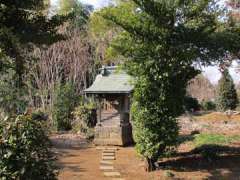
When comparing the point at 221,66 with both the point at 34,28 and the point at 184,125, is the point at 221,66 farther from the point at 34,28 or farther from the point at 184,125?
the point at 184,125

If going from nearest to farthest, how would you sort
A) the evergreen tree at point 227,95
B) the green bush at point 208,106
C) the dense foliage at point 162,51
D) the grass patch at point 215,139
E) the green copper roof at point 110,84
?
the dense foliage at point 162,51
the grass patch at point 215,139
the green copper roof at point 110,84
the evergreen tree at point 227,95
the green bush at point 208,106

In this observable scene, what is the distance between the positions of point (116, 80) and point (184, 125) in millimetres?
4390

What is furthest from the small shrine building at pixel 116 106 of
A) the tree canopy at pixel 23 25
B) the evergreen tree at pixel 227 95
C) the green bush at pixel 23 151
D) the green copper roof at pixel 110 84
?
the evergreen tree at pixel 227 95

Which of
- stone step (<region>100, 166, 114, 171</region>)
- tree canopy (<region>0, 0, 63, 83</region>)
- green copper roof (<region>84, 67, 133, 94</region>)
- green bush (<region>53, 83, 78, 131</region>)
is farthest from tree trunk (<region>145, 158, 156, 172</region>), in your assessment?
green bush (<region>53, 83, 78, 131</region>)

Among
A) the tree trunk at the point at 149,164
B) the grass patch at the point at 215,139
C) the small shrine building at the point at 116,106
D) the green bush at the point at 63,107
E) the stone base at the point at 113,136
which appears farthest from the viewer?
the green bush at the point at 63,107

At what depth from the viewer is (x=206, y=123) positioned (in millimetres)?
18000

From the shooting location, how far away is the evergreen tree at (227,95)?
76.6 feet

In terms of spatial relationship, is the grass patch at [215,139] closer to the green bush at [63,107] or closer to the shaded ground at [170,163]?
the shaded ground at [170,163]

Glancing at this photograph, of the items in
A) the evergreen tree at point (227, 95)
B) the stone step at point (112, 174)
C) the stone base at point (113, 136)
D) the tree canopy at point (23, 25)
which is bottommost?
the stone step at point (112, 174)

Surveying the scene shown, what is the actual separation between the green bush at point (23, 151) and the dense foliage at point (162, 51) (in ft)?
14.9

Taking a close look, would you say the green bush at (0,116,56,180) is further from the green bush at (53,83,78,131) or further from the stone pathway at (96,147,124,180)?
the green bush at (53,83,78,131)

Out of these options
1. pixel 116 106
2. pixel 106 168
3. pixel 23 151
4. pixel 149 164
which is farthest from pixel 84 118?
pixel 23 151

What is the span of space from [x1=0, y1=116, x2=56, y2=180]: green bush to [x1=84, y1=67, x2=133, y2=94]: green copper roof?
29.2 ft

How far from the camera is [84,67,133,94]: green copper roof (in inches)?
594
